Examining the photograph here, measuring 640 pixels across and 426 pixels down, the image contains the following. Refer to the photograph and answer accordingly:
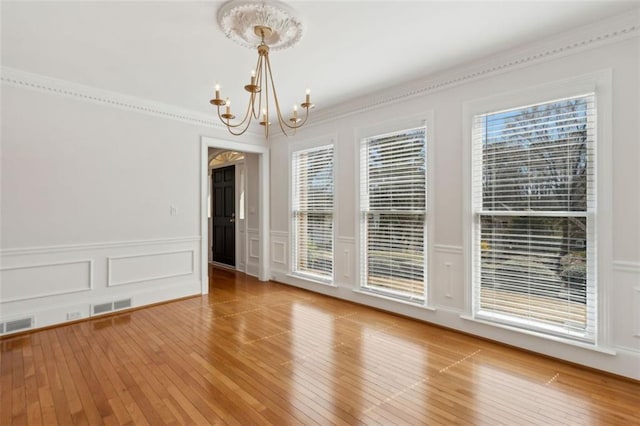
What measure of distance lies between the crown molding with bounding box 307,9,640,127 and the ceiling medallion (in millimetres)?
1693

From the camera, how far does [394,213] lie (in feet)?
13.8

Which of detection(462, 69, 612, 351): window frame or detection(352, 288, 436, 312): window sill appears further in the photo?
detection(352, 288, 436, 312): window sill

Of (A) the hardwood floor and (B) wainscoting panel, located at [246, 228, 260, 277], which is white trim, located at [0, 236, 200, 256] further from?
(B) wainscoting panel, located at [246, 228, 260, 277]

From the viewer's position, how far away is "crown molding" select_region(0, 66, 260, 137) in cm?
359

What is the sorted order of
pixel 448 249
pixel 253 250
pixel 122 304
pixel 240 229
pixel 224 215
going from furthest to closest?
pixel 224 215
pixel 240 229
pixel 253 250
pixel 122 304
pixel 448 249

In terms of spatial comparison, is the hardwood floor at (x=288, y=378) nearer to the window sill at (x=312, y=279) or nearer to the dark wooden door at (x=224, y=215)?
the window sill at (x=312, y=279)

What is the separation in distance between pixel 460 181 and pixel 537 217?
0.80 metres

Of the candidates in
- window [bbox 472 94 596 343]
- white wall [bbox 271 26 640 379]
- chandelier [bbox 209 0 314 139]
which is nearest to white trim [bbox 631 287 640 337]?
white wall [bbox 271 26 640 379]

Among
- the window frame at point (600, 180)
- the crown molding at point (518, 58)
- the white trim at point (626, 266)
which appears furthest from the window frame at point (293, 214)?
the white trim at point (626, 266)

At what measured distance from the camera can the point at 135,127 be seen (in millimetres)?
4477

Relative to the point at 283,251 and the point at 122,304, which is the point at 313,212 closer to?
the point at 283,251

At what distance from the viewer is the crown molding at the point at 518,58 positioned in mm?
2633

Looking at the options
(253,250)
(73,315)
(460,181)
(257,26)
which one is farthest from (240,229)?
(257,26)

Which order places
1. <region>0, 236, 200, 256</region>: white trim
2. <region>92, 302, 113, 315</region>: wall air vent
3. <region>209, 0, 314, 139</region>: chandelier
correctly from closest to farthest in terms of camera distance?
<region>209, 0, 314, 139</region>: chandelier → <region>0, 236, 200, 256</region>: white trim → <region>92, 302, 113, 315</region>: wall air vent
